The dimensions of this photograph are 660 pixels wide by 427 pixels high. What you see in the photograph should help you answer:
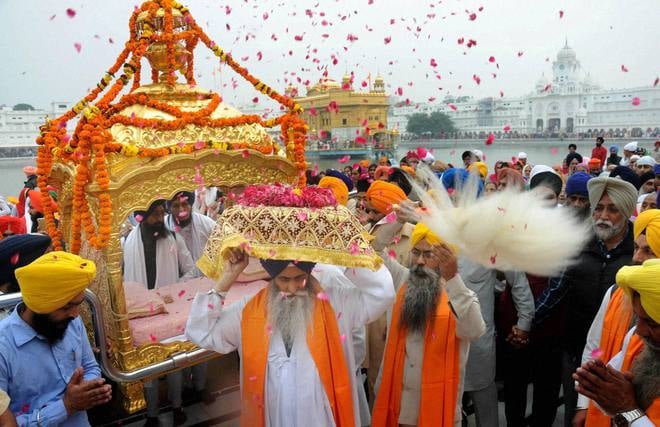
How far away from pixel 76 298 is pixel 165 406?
8.84 ft

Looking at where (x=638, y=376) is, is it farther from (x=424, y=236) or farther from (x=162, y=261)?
(x=162, y=261)

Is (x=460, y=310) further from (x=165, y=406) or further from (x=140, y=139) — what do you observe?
(x=165, y=406)

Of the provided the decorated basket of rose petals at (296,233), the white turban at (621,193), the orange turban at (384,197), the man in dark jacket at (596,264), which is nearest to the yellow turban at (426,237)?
the decorated basket of rose petals at (296,233)

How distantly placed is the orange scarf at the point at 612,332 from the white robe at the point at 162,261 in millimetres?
3667

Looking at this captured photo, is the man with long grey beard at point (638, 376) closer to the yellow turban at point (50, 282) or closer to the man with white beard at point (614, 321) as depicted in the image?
the man with white beard at point (614, 321)

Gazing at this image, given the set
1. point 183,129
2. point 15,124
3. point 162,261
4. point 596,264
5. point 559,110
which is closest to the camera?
point 596,264

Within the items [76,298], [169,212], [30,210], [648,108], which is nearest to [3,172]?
[30,210]

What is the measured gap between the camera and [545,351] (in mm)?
3844

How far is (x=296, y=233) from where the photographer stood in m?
2.54

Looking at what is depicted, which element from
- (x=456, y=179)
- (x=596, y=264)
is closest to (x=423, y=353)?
(x=456, y=179)

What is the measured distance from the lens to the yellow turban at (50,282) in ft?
7.59

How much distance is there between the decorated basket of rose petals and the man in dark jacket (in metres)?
1.76

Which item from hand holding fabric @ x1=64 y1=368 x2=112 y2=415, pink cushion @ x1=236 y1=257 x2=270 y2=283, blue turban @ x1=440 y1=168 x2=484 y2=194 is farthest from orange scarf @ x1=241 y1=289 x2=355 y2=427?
pink cushion @ x1=236 y1=257 x2=270 y2=283

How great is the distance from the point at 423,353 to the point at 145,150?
2.36m
